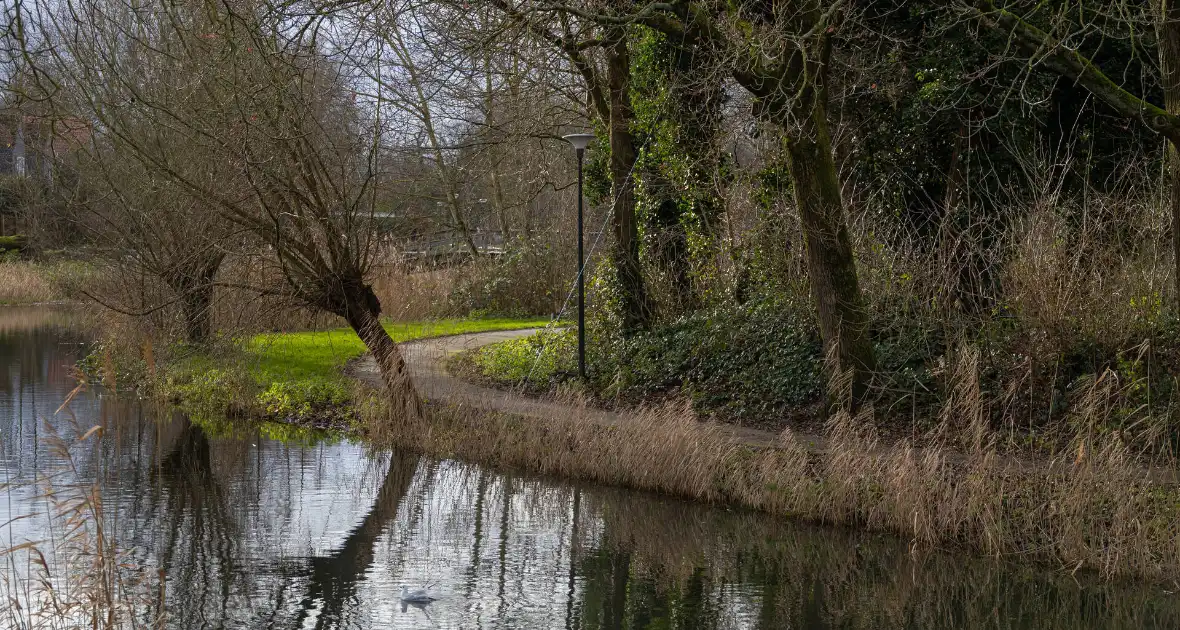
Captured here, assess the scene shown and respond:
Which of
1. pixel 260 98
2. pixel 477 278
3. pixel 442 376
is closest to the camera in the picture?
pixel 260 98

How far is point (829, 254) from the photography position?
11.8 metres

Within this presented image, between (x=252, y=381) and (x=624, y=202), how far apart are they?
5.77 m

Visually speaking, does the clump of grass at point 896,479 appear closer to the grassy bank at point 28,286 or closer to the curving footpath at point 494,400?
the curving footpath at point 494,400

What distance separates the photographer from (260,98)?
39.0 ft

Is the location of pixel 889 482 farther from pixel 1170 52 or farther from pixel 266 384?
pixel 266 384

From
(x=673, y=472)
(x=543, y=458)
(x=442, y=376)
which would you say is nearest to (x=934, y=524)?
(x=673, y=472)

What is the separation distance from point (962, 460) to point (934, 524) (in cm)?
90

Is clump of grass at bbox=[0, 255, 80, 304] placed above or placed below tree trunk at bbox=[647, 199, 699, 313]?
below

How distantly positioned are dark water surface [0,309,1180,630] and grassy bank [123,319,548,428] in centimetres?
201

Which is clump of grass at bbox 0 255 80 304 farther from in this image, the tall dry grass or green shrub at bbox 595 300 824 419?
green shrub at bbox 595 300 824 419

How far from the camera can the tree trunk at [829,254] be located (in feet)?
37.7

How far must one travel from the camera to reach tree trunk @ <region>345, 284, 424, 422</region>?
13617 mm

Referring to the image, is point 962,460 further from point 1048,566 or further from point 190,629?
point 190,629

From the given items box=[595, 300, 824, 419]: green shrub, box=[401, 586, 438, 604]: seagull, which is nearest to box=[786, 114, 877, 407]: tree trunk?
box=[595, 300, 824, 419]: green shrub
